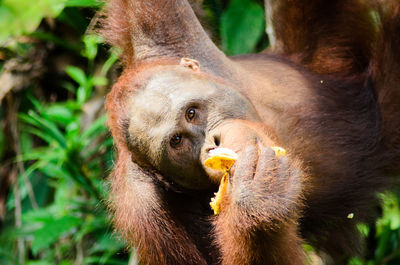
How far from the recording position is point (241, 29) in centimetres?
419

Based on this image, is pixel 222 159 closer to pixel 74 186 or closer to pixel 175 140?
pixel 175 140

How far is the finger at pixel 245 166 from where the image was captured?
2461 mm

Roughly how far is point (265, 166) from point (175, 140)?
1.75ft

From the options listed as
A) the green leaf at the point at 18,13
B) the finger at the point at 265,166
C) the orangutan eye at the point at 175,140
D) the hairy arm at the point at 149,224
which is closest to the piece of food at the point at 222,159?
the finger at the point at 265,166

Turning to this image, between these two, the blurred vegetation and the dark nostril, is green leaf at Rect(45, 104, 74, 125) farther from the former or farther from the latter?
the dark nostril

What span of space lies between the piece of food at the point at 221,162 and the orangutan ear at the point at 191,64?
1.87ft

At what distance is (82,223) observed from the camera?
411 centimetres

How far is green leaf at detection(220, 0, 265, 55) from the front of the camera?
4199mm

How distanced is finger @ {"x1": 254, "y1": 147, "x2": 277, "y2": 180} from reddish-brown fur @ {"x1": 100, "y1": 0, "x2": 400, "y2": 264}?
0.20 m

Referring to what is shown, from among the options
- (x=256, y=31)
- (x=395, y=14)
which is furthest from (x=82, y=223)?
(x=395, y=14)

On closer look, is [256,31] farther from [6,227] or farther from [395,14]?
[6,227]

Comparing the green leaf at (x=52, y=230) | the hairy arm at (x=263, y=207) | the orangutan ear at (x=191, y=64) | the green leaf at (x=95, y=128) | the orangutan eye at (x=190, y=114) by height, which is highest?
the orangutan ear at (x=191, y=64)

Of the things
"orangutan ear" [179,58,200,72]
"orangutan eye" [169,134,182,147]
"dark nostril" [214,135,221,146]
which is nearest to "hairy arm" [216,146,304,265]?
"dark nostril" [214,135,221,146]

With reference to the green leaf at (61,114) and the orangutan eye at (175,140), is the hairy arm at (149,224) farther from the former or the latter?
the green leaf at (61,114)
